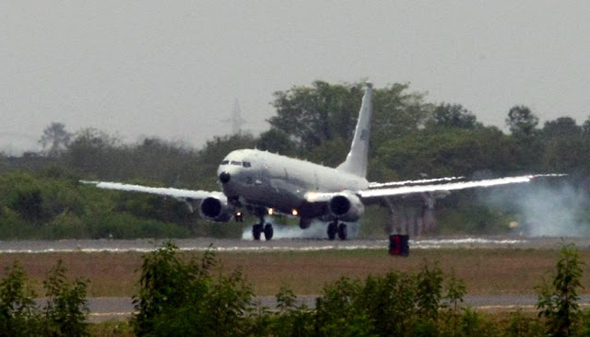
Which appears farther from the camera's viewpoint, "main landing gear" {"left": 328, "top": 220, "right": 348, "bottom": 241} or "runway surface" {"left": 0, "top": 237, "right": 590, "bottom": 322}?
"main landing gear" {"left": 328, "top": 220, "right": 348, "bottom": 241}

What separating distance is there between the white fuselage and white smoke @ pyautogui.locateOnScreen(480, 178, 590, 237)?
33.1ft

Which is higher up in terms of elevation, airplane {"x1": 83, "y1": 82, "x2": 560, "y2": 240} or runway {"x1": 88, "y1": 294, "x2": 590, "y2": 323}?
airplane {"x1": 83, "y1": 82, "x2": 560, "y2": 240}

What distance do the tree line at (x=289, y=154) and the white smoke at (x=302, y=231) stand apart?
2393 mm

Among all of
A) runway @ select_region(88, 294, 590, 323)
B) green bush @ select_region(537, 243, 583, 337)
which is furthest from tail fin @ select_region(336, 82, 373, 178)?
green bush @ select_region(537, 243, 583, 337)

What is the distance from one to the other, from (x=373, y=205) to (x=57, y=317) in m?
51.5

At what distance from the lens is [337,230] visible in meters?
69.4

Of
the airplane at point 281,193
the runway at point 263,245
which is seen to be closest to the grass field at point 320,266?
the runway at point 263,245

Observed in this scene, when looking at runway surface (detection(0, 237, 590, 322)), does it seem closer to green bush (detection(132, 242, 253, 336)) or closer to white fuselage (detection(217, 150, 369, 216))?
white fuselage (detection(217, 150, 369, 216))

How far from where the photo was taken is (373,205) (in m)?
74.9

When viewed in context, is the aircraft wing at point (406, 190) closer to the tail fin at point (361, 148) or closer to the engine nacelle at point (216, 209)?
the engine nacelle at point (216, 209)

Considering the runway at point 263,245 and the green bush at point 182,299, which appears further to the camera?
the runway at point 263,245

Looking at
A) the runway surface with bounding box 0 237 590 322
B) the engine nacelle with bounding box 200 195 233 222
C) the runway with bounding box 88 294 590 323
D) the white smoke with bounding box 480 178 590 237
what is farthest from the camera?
the white smoke with bounding box 480 178 590 237

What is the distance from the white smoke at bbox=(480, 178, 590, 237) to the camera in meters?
75.7

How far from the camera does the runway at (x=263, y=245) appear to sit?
56.2 metres
